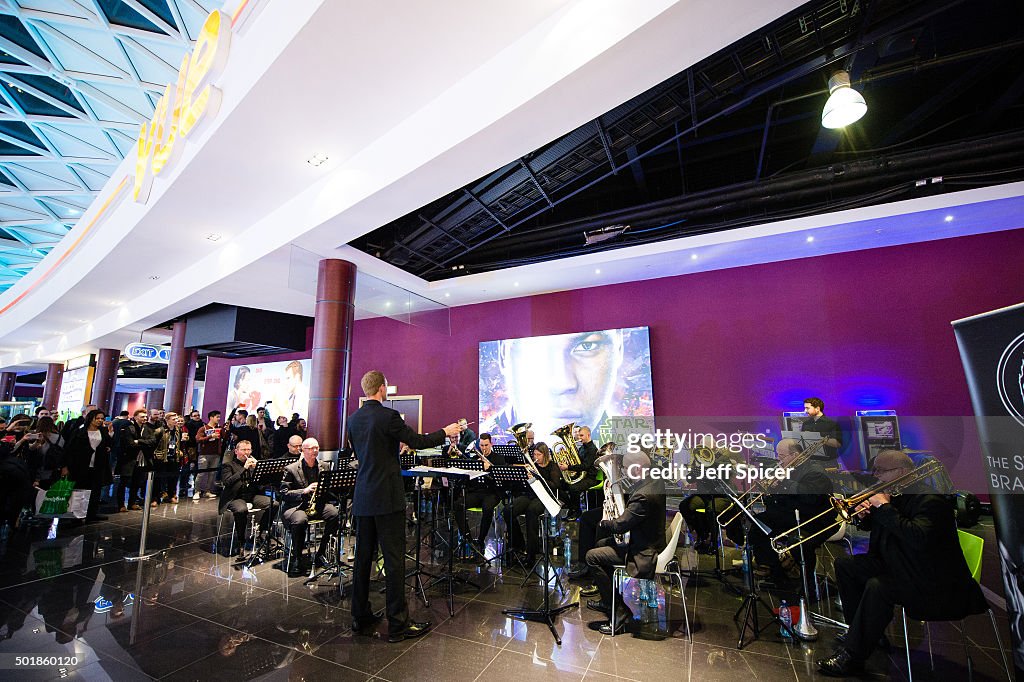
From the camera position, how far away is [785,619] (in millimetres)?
3537

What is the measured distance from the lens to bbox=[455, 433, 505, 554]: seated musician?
5.50 meters

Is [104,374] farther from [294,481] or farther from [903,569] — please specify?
[903,569]

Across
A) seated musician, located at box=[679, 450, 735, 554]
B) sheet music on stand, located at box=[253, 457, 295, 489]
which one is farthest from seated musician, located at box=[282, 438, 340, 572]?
seated musician, located at box=[679, 450, 735, 554]

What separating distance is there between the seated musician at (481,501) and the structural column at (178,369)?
Answer: 903 cm

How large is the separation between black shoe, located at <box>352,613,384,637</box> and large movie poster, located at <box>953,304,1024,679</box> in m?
3.94

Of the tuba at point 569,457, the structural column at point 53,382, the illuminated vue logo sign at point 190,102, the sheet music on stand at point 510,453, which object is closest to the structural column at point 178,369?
the illuminated vue logo sign at point 190,102

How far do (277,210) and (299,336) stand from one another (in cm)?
599

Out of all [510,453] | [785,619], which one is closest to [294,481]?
[510,453]

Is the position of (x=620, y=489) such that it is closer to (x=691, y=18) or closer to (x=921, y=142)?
(x=691, y=18)

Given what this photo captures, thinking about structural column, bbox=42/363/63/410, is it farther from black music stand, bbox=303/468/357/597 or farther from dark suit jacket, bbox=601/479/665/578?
dark suit jacket, bbox=601/479/665/578

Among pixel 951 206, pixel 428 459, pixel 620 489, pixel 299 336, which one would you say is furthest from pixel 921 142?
pixel 299 336

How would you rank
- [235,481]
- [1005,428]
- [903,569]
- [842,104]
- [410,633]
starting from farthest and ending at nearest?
1. [235,481]
2. [842,104]
3. [410,633]
4. [903,569]
5. [1005,428]

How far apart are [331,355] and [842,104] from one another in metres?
6.77

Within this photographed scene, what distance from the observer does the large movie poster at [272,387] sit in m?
12.7
